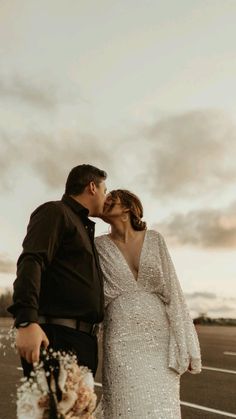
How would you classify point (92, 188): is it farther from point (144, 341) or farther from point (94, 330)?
point (144, 341)

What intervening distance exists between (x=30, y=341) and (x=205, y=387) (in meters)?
8.16

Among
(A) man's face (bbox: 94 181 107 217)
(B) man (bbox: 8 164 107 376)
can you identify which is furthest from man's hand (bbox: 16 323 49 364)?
(A) man's face (bbox: 94 181 107 217)

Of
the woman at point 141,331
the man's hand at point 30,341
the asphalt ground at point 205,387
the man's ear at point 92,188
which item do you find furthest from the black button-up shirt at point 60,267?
the asphalt ground at point 205,387

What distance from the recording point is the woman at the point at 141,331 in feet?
13.7

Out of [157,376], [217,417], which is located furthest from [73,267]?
[217,417]

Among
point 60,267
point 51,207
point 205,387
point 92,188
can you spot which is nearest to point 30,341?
point 60,267

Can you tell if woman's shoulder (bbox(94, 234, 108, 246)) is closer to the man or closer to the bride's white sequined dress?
the bride's white sequined dress

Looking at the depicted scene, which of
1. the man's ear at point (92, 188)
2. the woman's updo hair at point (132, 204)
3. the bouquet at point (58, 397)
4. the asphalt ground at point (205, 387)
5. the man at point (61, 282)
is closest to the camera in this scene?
the bouquet at point (58, 397)

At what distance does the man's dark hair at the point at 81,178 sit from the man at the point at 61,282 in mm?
232

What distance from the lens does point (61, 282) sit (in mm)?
3838

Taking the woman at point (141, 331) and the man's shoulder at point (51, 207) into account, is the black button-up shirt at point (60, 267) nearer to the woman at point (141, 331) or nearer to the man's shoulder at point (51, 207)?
the man's shoulder at point (51, 207)

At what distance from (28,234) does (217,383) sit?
27.2ft

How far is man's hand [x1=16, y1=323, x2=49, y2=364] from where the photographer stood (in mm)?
3352

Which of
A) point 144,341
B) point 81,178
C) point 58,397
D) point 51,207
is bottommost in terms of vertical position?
point 58,397
